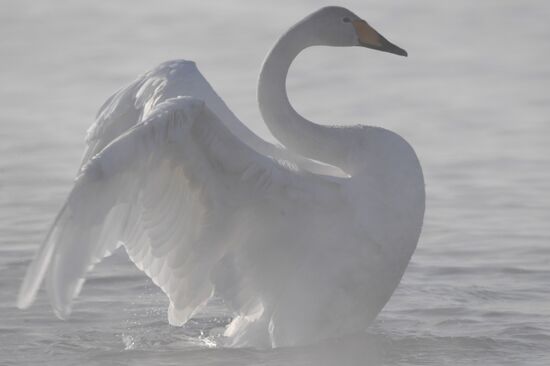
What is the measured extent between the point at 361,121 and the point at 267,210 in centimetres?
504

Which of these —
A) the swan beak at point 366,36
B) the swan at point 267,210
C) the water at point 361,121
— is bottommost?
the water at point 361,121

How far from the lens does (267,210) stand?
7629 millimetres

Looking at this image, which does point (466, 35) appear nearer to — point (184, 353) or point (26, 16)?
point (26, 16)

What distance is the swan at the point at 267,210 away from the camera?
7043 millimetres

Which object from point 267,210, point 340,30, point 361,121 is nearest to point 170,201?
point 267,210

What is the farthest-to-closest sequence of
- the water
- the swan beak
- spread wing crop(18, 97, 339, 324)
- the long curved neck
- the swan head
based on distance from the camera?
1. the swan beak
2. the swan head
3. the water
4. the long curved neck
5. spread wing crop(18, 97, 339, 324)

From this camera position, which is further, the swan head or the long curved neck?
the swan head

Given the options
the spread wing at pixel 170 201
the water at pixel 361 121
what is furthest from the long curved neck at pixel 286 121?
the water at pixel 361 121

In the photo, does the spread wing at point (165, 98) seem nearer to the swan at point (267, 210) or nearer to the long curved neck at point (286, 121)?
the swan at point (267, 210)

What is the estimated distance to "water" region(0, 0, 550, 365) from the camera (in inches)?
326

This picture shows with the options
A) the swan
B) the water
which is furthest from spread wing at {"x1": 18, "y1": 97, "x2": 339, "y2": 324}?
the water

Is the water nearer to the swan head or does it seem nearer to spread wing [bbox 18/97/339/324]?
spread wing [bbox 18/97/339/324]

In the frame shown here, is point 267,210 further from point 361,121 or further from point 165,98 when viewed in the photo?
point 361,121

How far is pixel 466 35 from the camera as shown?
624 inches
